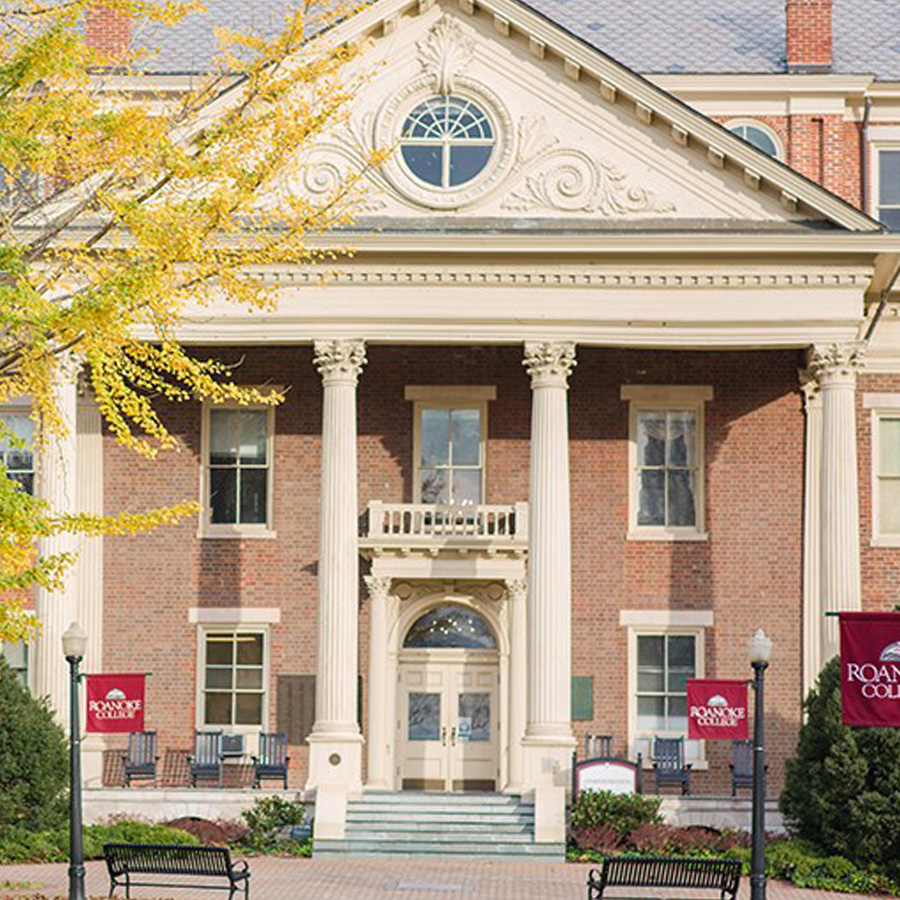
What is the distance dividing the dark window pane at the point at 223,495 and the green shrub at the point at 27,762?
6.95 m

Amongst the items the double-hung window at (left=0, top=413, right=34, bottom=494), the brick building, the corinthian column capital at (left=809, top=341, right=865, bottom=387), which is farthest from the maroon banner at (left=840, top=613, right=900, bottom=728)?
the double-hung window at (left=0, top=413, right=34, bottom=494)

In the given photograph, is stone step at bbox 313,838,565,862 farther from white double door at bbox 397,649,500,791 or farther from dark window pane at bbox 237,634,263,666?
dark window pane at bbox 237,634,263,666

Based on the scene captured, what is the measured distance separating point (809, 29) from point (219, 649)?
53.1 feet

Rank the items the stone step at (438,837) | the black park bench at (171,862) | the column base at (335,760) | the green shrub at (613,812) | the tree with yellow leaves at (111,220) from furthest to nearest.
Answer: the column base at (335,760), the green shrub at (613,812), the stone step at (438,837), the black park bench at (171,862), the tree with yellow leaves at (111,220)

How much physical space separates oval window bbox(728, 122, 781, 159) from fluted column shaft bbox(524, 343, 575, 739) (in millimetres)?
7625

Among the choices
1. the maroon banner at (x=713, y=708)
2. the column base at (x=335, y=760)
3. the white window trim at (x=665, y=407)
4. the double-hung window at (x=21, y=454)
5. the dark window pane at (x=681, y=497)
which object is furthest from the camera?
the double-hung window at (x=21, y=454)

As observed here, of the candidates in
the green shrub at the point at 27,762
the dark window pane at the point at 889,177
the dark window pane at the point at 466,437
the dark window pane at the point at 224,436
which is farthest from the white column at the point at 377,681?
the dark window pane at the point at 889,177

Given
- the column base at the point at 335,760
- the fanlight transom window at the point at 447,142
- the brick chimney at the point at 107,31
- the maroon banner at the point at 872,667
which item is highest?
the brick chimney at the point at 107,31

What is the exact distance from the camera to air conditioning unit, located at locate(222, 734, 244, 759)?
35312mm

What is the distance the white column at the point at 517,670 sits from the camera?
115 feet

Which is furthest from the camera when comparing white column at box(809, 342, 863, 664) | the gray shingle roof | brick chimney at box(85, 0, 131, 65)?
the gray shingle roof

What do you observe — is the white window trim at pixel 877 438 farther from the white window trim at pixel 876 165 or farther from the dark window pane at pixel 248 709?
the dark window pane at pixel 248 709

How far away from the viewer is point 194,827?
31.8 meters

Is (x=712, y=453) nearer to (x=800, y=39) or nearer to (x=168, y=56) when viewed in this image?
(x=800, y=39)
